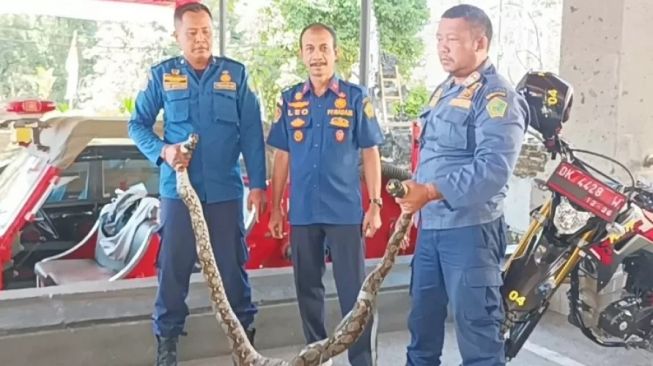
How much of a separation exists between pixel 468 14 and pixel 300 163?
0.95 m

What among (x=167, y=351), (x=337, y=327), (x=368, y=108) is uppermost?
(x=368, y=108)

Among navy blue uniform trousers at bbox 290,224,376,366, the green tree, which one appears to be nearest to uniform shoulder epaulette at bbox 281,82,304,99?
navy blue uniform trousers at bbox 290,224,376,366

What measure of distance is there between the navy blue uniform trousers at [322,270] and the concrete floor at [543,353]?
0.39 meters

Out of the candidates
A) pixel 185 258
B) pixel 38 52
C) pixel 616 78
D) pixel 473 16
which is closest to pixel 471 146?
pixel 473 16

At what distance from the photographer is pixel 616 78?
402 centimetres

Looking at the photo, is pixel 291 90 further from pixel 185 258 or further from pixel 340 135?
pixel 185 258

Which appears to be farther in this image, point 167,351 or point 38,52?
point 38,52

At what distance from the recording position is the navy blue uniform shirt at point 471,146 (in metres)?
2.35

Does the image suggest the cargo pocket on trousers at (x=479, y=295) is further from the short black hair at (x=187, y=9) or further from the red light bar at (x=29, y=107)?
the red light bar at (x=29, y=107)

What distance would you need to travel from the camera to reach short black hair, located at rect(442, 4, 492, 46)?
2.50 metres

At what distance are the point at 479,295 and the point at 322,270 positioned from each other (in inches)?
32.4

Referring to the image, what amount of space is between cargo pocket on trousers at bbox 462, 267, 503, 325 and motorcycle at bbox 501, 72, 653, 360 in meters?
0.47

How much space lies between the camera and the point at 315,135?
309 cm

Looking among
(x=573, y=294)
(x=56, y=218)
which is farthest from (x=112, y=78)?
(x=573, y=294)
